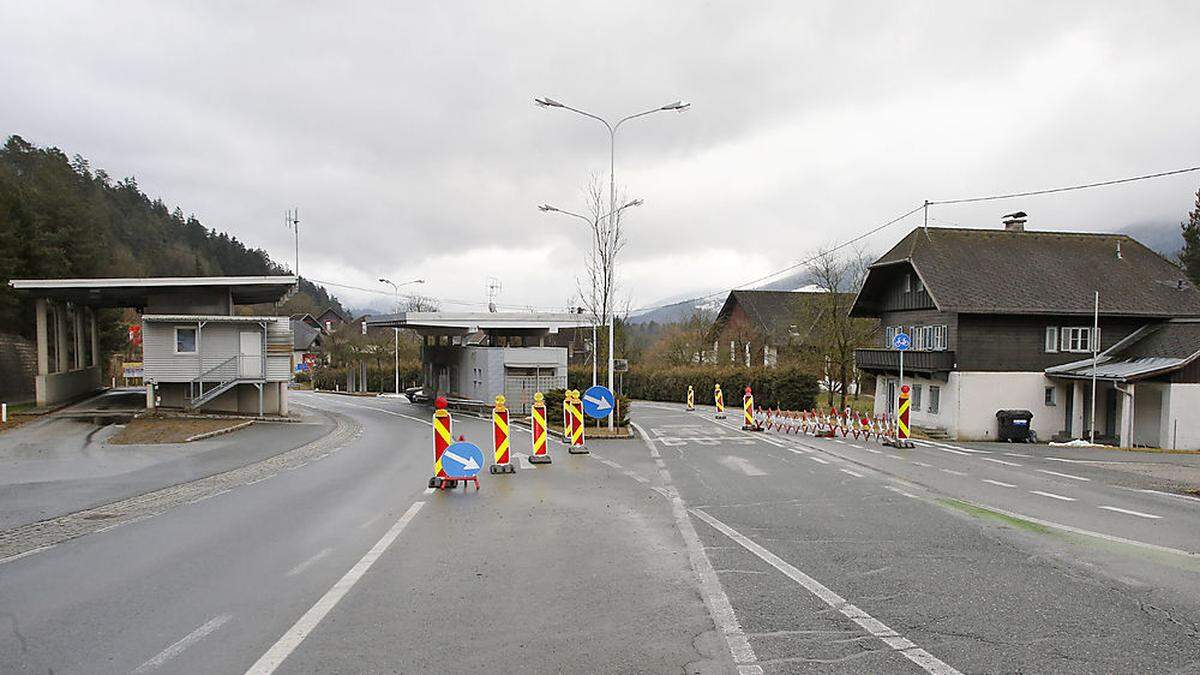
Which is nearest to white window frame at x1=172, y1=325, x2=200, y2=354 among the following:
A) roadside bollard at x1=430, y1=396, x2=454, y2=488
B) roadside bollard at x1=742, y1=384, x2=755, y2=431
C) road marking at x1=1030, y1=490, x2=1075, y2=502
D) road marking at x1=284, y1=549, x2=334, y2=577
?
roadside bollard at x1=742, y1=384, x2=755, y2=431

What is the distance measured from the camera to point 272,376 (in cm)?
3117

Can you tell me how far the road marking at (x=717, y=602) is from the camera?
15.8 feet

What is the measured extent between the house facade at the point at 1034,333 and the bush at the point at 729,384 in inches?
321

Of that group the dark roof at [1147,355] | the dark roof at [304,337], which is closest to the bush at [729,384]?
the dark roof at [1147,355]

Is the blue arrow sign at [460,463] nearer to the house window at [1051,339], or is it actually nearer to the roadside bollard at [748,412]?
the roadside bollard at [748,412]

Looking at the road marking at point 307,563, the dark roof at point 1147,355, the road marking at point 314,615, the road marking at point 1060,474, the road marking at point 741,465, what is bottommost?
the road marking at point 1060,474

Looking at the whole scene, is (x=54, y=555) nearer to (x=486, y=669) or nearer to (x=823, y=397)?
(x=486, y=669)

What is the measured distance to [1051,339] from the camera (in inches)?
1258

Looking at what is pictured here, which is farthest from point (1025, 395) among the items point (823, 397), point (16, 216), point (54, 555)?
point (16, 216)

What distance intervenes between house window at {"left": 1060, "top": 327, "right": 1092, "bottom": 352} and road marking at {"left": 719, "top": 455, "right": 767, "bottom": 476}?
2185cm

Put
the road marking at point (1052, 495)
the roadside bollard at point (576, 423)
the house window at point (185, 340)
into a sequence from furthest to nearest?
the house window at point (185, 340), the roadside bollard at point (576, 423), the road marking at point (1052, 495)

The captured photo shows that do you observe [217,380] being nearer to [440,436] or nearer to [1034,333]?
[440,436]

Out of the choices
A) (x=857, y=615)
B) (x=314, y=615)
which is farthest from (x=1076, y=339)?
(x=314, y=615)

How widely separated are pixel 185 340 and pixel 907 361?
3027cm
